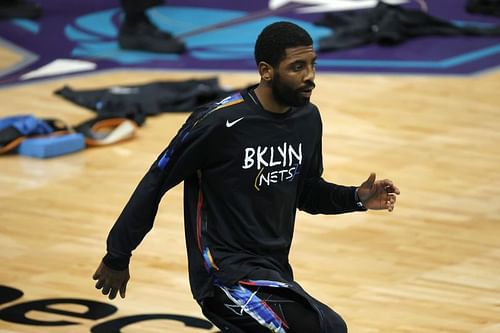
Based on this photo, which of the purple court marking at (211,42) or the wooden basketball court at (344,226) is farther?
the purple court marking at (211,42)

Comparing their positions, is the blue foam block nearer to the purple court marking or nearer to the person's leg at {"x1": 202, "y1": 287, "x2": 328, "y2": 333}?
the purple court marking

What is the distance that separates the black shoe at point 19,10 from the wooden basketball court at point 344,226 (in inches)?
83.0

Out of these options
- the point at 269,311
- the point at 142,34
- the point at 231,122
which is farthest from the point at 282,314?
the point at 142,34

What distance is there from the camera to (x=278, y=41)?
15.1 feet

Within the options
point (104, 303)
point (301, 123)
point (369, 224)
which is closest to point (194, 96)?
point (369, 224)

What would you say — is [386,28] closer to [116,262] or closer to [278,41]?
[278,41]

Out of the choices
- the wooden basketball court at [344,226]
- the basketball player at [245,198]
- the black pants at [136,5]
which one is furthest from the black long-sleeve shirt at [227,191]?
the black pants at [136,5]

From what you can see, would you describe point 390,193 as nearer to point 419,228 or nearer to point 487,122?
point 419,228

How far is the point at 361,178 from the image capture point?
28.5 ft

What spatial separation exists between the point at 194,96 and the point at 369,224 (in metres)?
2.98

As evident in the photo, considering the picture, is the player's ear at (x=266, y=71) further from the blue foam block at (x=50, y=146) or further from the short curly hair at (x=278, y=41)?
the blue foam block at (x=50, y=146)

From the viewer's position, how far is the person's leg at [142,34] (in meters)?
12.2

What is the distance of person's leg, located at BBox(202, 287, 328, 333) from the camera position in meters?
4.55

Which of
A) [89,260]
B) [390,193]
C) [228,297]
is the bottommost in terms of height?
[89,260]
